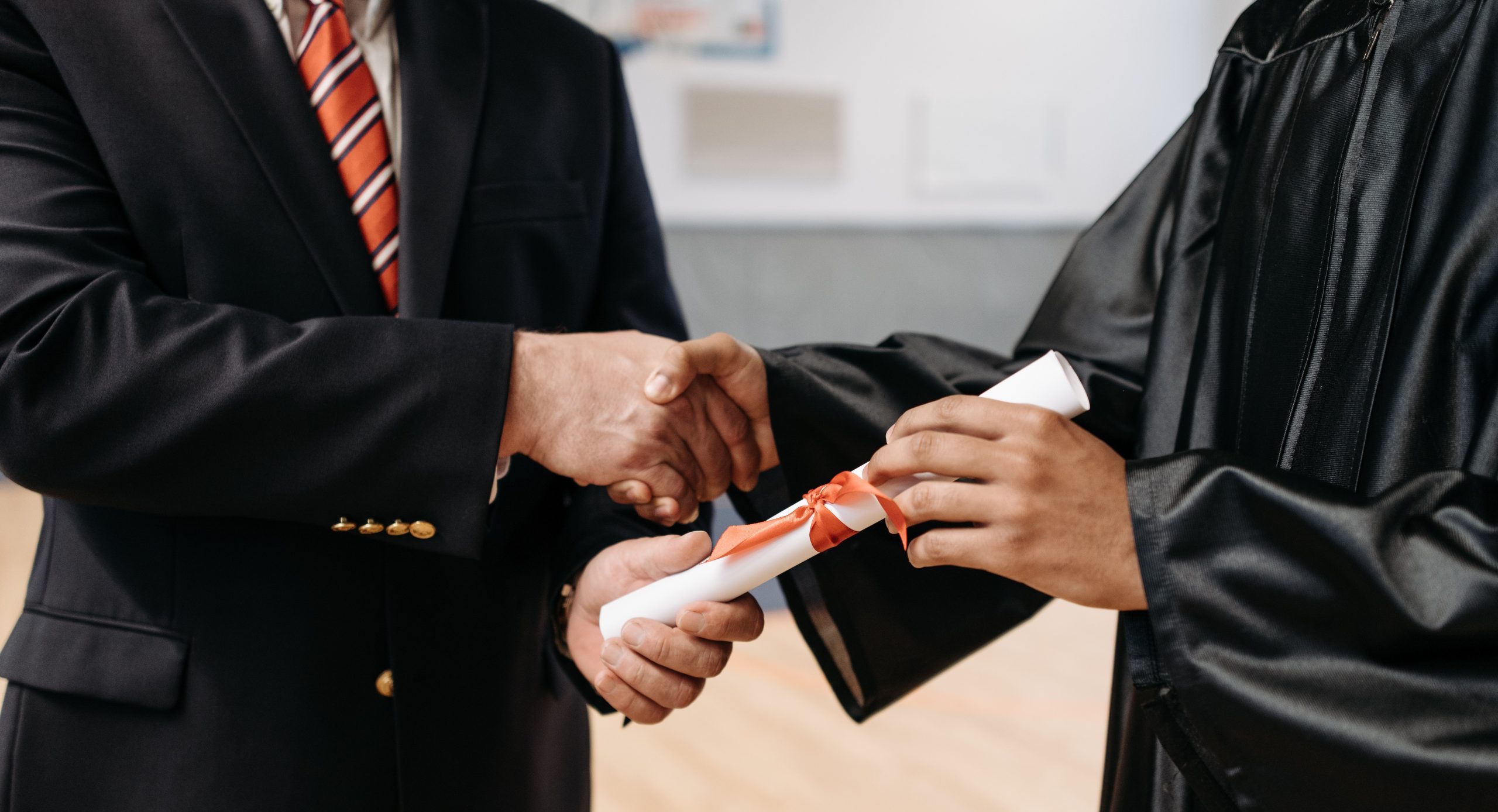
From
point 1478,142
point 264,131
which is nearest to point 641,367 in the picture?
point 264,131

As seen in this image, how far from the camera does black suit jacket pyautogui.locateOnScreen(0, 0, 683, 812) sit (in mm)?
1054

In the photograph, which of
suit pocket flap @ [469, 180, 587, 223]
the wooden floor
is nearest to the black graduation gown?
suit pocket flap @ [469, 180, 587, 223]

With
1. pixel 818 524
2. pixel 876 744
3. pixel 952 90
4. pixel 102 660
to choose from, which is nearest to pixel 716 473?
A: pixel 818 524

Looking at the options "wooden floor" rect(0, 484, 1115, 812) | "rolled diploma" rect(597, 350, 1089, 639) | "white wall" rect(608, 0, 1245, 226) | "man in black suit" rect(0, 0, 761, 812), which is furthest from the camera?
"white wall" rect(608, 0, 1245, 226)

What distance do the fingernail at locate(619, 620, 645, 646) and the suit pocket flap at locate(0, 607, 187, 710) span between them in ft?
1.59

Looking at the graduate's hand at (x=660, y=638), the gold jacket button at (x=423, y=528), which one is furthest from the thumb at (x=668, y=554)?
the gold jacket button at (x=423, y=528)

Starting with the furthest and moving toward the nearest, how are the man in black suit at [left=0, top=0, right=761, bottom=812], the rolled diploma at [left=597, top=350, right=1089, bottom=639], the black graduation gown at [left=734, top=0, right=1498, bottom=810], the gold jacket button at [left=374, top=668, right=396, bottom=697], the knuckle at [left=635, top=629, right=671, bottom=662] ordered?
the gold jacket button at [left=374, top=668, right=396, bottom=697]
the knuckle at [left=635, top=629, right=671, bottom=662]
the man in black suit at [left=0, top=0, right=761, bottom=812]
the rolled diploma at [left=597, top=350, right=1089, bottom=639]
the black graduation gown at [left=734, top=0, right=1498, bottom=810]

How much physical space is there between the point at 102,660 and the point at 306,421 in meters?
0.37

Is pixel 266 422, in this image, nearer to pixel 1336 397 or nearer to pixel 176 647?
pixel 176 647

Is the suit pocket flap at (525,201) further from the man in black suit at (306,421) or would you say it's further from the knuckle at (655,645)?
the knuckle at (655,645)

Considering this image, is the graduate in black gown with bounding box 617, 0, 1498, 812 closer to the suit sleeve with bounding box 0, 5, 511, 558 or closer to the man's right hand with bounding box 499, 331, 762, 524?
the man's right hand with bounding box 499, 331, 762, 524

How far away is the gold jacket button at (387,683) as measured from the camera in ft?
4.14

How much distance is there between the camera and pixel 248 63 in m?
1.23

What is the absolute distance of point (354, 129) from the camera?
129cm
